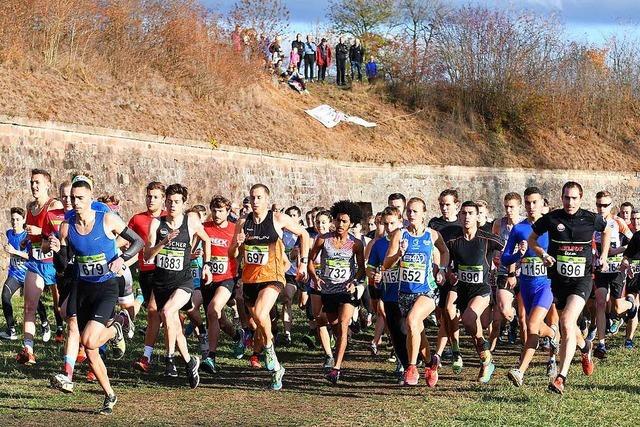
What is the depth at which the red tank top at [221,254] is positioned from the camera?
12.9 metres

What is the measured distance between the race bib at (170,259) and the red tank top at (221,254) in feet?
4.05

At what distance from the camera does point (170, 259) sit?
1130 centimetres

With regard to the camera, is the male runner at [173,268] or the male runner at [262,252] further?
the male runner at [262,252]

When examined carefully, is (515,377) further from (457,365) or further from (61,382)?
(61,382)

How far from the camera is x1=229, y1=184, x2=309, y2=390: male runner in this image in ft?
38.1

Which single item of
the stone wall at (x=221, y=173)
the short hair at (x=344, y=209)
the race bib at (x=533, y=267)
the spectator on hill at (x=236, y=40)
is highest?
the spectator on hill at (x=236, y=40)

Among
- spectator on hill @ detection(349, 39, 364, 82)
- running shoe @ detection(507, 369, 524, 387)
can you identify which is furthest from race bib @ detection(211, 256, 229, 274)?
spectator on hill @ detection(349, 39, 364, 82)

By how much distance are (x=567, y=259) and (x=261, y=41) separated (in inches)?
1122

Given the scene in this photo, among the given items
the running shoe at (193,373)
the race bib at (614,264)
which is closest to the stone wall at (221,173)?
the running shoe at (193,373)

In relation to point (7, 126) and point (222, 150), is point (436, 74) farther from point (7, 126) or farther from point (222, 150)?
point (7, 126)

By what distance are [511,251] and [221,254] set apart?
359 centimetres

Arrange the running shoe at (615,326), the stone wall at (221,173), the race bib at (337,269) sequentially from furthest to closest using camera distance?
the stone wall at (221,173) < the running shoe at (615,326) < the race bib at (337,269)

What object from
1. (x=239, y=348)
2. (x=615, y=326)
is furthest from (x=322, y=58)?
(x=239, y=348)

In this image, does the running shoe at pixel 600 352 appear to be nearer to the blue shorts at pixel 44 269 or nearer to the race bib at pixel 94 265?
the race bib at pixel 94 265
